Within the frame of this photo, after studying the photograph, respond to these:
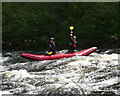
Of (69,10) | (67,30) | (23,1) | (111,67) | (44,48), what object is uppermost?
(23,1)

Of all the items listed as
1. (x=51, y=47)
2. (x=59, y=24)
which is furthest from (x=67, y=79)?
(x=59, y=24)

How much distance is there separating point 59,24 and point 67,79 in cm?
1510

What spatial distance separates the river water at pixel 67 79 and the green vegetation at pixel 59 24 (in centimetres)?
893

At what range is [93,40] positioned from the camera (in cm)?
2153

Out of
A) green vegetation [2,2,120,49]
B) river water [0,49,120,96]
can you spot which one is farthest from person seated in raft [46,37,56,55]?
green vegetation [2,2,120,49]

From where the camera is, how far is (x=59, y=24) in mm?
23922

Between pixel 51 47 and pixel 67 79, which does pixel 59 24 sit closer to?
pixel 51 47

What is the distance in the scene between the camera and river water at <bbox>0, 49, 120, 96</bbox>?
8.29 metres

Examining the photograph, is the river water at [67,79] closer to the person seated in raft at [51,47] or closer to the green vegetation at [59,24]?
the person seated in raft at [51,47]

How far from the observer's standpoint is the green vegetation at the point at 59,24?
71.0 feet

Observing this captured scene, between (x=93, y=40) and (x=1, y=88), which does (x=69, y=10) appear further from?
(x=1, y=88)

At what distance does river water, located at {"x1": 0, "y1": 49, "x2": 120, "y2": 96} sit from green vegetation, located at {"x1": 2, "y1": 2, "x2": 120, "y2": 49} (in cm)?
893

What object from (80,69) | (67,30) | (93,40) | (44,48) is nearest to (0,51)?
(44,48)

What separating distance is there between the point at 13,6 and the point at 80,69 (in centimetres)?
1842
